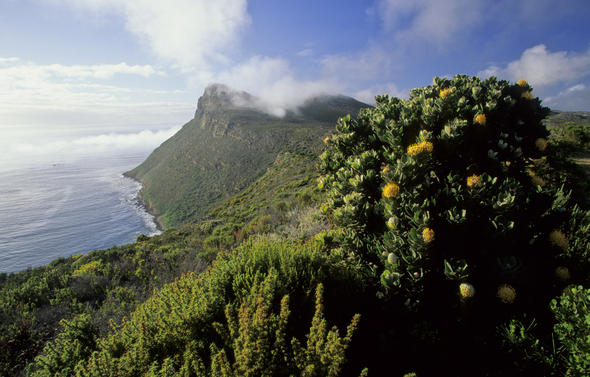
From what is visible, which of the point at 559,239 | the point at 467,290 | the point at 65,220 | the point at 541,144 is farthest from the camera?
the point at 65,220

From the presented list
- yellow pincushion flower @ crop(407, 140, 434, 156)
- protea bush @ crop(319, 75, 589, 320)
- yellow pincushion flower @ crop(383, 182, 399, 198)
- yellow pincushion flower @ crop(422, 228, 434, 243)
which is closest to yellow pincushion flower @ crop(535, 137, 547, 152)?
protea bush @ crop(319, 75, 589, 320)

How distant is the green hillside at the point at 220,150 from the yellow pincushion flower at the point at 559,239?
3936 centimetres

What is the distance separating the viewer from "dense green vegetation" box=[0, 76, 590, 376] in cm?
200

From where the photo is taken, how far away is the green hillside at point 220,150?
171 feet

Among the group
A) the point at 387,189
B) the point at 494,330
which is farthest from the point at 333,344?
the point at 494,330

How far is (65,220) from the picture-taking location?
63906mm

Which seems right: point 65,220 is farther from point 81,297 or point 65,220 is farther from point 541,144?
point 541,144

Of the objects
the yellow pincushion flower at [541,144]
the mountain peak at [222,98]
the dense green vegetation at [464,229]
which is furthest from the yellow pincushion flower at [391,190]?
the mountain peak at [222,98]

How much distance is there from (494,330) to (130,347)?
11.4ft

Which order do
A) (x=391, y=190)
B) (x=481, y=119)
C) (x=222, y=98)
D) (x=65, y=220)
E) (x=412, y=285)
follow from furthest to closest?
(x=222, y=98) → (x=65, y=220) → (x=481, y=119) → (x=391, y=190) → (x=412, y=285)

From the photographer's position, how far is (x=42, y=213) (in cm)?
7056

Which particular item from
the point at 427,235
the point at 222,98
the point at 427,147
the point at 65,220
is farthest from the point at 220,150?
the point at 427,235

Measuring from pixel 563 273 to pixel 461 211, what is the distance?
135cm

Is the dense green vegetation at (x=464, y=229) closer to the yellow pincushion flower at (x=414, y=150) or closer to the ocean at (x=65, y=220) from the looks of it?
the yellow pincushion flower at (x=414, y=150)
